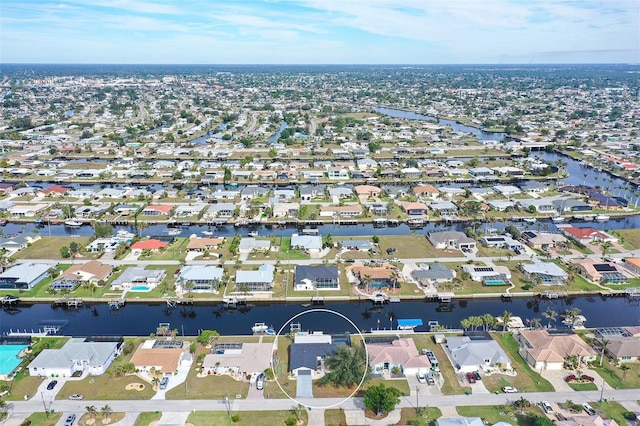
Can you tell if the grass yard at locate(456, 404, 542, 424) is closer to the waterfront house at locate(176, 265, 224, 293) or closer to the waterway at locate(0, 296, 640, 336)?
the waterway at locate(0, 296, 640, 336)

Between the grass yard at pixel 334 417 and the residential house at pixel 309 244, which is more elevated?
the residential house at pixel 309 244

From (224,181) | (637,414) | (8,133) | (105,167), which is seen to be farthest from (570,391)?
(8,133)

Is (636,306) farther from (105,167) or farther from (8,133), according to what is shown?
(8,133)

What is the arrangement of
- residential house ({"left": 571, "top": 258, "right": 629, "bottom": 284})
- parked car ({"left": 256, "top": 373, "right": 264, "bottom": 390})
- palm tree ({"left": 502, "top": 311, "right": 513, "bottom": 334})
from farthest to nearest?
residential house ({"left": 571, "top": 258, "right": 629, "bottom": 284}) < palm tree ({"left": 502, "top": 311, "right": 513, "bottom": 334}) < parked car ({"left": 256, "top": 373, "right": 264, "bottom": 390})

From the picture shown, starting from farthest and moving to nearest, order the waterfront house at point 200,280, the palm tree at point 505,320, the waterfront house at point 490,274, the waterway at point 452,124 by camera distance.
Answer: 1. the waterway at point 452,124
2. the waterfront house at point 490,274
3. the waterfront house at point 200,280
4. the palm tree at point 505,320

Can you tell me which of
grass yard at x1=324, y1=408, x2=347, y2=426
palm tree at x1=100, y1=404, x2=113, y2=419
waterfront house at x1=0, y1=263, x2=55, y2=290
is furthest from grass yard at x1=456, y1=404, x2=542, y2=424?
waterfront house at x1=0, y1=263, x2=55, y2=290

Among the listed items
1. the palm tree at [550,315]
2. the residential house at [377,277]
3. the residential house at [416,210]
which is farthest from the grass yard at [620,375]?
the residential house at [416,210]

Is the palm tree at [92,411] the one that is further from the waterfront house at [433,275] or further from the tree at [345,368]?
the waterfront house at [433,275]
